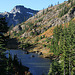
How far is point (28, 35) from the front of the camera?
18525cm

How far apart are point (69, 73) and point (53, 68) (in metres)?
6.19

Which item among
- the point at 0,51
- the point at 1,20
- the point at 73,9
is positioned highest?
the point at 73,9

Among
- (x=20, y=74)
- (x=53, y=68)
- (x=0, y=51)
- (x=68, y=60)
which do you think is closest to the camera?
(x=0, y=51)

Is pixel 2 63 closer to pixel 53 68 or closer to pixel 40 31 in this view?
pixel 53 68

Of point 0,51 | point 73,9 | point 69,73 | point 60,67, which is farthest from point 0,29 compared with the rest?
point 73,9

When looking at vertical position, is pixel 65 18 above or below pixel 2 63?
above

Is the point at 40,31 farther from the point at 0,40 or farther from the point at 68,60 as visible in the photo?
the point at 0,40

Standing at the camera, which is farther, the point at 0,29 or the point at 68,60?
the point at 68,60

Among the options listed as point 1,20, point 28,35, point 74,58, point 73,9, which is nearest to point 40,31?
point 28,35

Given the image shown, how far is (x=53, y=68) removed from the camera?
31766 mm

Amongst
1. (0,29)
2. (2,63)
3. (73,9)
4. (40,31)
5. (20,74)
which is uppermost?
(73,9)

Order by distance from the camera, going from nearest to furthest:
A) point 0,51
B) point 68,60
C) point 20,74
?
point 0,51 < point 68,60 < point 20,74

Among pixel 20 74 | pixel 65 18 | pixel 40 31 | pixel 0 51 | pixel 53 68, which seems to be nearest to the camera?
pixel 0 51

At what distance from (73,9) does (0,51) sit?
181 m
